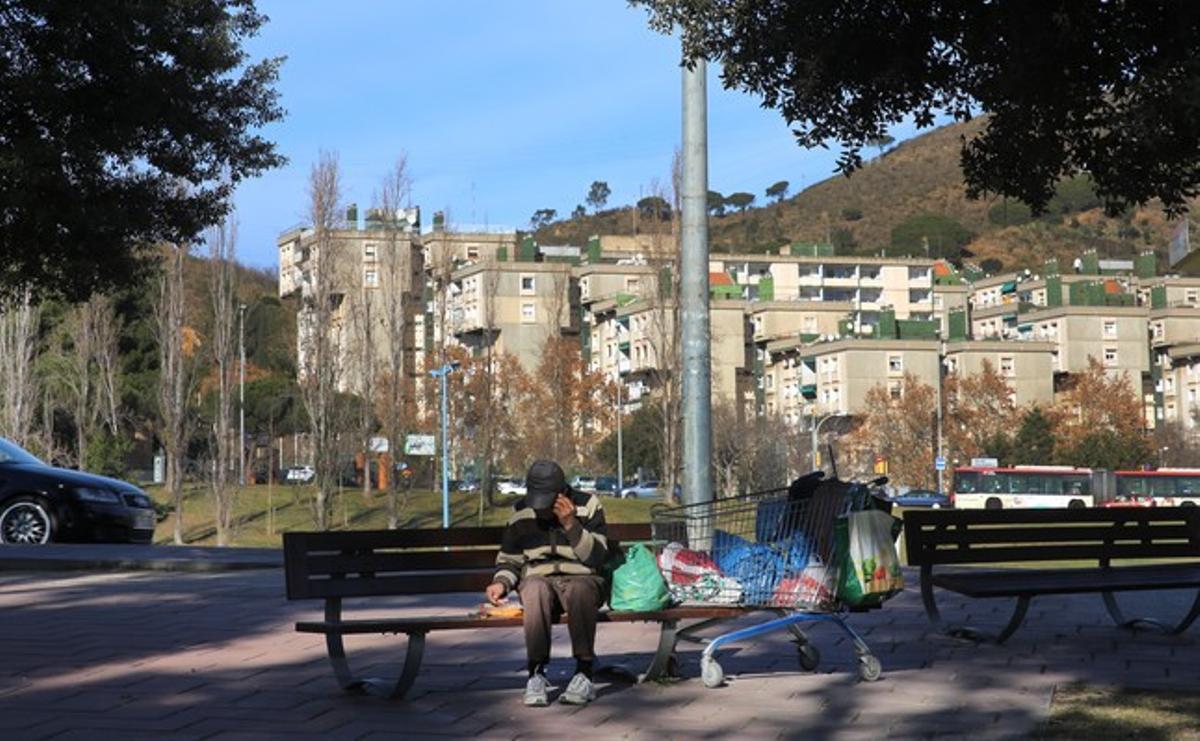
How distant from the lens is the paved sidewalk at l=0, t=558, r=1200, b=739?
24.7ft

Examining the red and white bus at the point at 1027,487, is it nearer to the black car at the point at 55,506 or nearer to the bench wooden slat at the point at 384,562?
the black car at the point at 55,506

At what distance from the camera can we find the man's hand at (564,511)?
8320 mm

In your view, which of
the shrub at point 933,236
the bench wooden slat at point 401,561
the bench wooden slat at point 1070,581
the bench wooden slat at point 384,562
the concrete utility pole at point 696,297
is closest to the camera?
the bench wooden slat at point 384,562

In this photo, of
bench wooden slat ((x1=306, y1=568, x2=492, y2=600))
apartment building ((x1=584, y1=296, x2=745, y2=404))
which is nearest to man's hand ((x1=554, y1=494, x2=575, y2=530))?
bench wooden slat ((x1=306, y1=568, x2=492, y2=600))

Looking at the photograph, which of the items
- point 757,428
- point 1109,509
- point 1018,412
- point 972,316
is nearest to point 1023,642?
point 1109,509

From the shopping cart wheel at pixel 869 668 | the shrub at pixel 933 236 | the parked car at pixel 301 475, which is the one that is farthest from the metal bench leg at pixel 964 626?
the shrub at pixel 933 236

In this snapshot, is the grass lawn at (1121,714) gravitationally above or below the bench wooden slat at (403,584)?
below

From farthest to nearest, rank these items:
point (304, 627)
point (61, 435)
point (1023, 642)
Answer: point (61, 435)
point (1023, 642)
point (304, 627)

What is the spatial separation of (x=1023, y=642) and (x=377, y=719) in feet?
15.8

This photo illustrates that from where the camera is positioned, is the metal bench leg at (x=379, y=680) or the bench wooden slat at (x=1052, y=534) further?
the bench wooden slat at (x=1052, y=534)

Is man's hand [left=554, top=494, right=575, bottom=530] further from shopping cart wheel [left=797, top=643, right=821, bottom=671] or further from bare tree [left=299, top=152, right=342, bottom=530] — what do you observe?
bare tree [left=299, top=152, right=342, bottom=530]

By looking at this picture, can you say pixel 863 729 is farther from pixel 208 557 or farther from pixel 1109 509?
pixel 208 557

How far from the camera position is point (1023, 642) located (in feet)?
35.4

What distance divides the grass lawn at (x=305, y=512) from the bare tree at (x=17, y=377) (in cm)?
522
